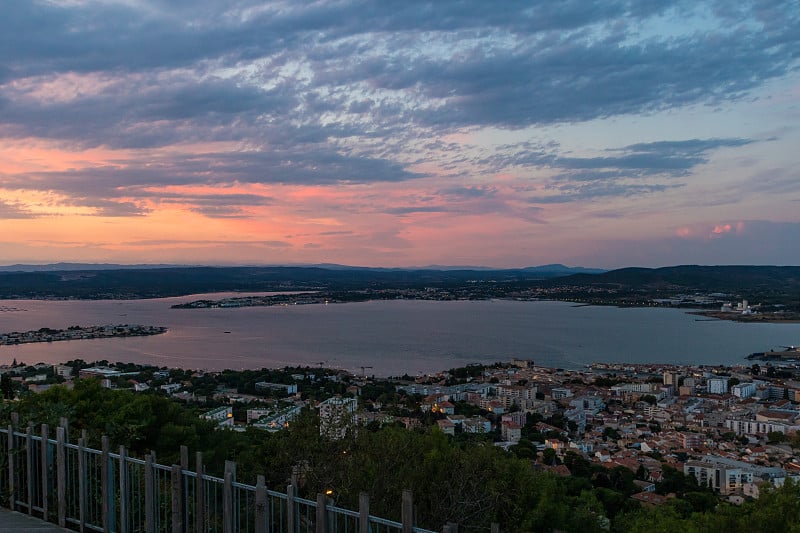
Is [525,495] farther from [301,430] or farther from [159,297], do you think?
[159,297]

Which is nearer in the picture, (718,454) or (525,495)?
(525,495)

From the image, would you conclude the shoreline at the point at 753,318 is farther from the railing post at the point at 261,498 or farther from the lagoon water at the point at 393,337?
the railing post at the point at 261,498

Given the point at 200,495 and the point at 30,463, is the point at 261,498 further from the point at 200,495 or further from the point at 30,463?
the point at 30,463

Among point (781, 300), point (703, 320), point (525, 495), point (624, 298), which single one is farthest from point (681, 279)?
point (525, 495)

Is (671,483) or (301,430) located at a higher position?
(301,430)

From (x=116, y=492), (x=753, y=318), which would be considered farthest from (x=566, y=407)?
(x=753, y=318)

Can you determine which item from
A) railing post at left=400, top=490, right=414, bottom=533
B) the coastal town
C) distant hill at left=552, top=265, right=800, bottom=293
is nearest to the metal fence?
railing post at left=400, top=490, right=414, bottom=533
